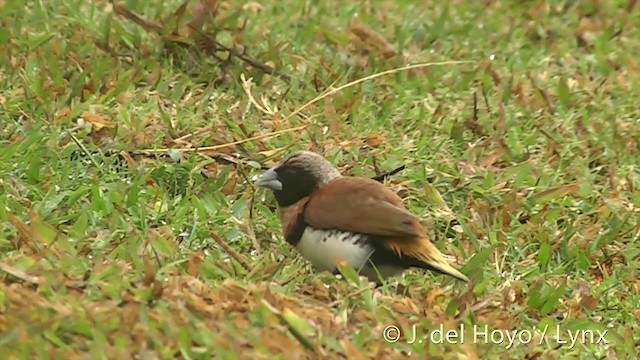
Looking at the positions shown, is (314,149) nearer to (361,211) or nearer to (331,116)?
(331,116)

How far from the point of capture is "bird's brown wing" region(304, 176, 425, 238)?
4.89 meters

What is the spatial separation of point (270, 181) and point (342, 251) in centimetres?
51

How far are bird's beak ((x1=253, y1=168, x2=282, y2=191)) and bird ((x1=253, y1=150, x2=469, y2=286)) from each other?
141 mm

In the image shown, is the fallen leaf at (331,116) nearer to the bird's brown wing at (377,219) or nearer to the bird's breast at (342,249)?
the bird's brown wing at (377,219)

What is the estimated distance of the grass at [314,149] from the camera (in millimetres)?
4270

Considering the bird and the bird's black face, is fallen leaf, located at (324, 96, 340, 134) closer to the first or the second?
the bird's black face

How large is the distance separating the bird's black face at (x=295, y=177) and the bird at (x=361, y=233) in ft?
0.25

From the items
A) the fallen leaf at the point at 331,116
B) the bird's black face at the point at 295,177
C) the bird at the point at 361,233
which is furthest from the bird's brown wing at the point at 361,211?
the fallen leaf at the point at 331,116

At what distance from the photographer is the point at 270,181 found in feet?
17.3

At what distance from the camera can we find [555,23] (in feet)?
26.6

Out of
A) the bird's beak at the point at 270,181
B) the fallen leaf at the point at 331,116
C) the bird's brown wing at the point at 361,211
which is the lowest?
the fallen leaf at the point at 331,116

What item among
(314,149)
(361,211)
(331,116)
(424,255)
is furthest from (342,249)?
(331,116)

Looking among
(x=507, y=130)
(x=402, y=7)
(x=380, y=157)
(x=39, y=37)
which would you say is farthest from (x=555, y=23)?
(x=39, y=37)

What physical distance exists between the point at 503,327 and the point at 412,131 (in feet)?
6.30
